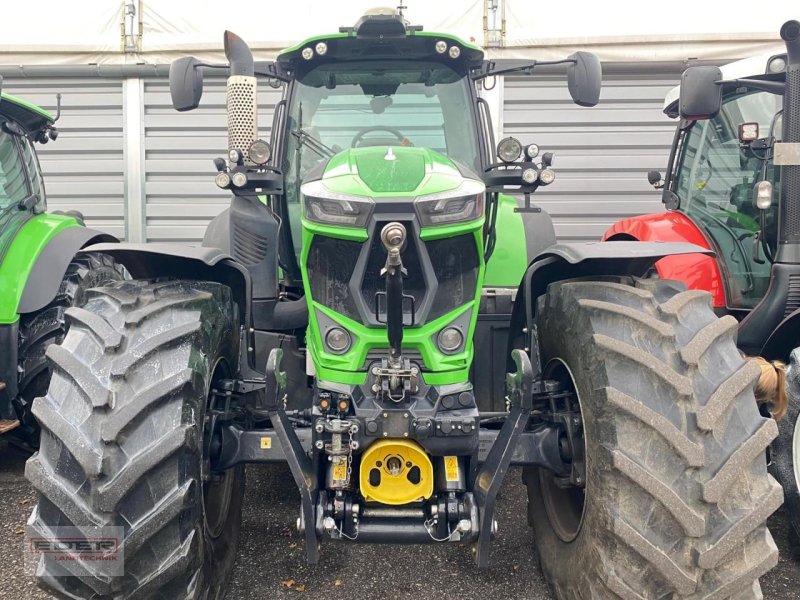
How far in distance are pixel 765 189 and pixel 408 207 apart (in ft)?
8.44

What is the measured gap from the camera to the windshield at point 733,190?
12.8ft

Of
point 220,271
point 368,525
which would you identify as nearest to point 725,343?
point 368,525

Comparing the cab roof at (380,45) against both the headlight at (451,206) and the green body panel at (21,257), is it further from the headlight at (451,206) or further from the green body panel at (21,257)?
the green body panel at (21,257)

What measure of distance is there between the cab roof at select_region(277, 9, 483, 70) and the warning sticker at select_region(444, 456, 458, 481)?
6.40 feet

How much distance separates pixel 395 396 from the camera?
2.20 m

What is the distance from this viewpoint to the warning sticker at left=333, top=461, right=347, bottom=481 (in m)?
2.14

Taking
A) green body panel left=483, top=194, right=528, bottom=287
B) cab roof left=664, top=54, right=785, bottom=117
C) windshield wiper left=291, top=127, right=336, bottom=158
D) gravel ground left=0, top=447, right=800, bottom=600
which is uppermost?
cab roof left=664, top=54, right=785, bottom=117

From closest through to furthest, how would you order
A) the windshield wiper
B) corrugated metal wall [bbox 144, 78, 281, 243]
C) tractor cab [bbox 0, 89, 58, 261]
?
the windshield wiper → tractor cab [bbox 0, 89, 58, 261] → corrugated metal wall [bbox 144, 78, 281, 243]

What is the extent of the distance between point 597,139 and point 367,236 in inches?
231

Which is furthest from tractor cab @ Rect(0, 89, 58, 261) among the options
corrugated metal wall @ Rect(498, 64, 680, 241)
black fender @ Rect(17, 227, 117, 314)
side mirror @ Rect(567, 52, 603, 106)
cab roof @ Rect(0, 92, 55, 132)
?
corrugated metal wall @ Rect(498, 64, 680, 241)

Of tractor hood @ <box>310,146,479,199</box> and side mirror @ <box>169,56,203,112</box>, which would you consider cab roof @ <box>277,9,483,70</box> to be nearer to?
side mirror @ <box>169,56,203,112</box>

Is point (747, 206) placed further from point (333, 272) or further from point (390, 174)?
point (333, 272)

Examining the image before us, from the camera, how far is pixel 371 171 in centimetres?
235

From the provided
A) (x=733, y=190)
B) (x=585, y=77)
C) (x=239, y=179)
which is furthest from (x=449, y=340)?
(x=733, y=190)
